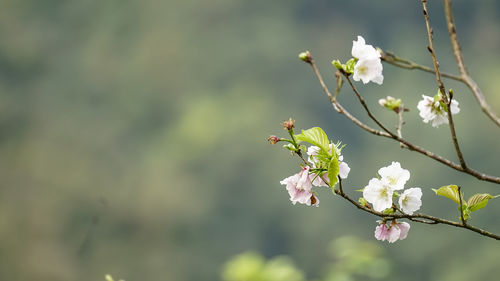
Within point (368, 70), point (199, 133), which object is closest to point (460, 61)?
point (368, 70)

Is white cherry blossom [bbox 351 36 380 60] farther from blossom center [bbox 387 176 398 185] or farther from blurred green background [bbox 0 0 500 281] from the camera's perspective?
blurred green background [bbox 0 0 500 281]

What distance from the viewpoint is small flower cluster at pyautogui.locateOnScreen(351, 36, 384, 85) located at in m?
0.58

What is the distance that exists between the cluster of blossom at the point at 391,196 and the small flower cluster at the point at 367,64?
94 mm

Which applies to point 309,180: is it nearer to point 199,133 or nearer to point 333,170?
point 333,170

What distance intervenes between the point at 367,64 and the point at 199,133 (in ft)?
39.9

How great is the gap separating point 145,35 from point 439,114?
49.5 feet

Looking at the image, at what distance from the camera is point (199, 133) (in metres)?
12.7

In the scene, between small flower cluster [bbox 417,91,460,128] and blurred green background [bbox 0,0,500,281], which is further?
blurred green background [bbox 0,0,500,281]

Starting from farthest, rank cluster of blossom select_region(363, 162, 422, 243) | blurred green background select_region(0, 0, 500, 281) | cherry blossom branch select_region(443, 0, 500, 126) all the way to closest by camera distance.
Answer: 1. blurred green background select_region(0, 0, 500, 281)
2. cluster of blossom select_region(363, 162, 422, 243)
3. cherry blossom branch select_region(443, 0, 500, 126)

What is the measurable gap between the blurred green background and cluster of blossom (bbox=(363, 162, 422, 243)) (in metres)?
7.70

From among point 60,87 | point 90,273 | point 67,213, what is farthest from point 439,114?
point 60,87

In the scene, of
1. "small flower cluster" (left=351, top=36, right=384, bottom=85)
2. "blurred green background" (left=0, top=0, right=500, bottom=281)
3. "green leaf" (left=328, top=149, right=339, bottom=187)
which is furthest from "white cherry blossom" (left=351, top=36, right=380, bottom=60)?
"blurred green background" (left=0, top=0, right=500, bottom=281)

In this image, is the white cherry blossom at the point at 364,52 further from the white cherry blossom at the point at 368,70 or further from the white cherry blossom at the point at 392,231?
→ the white cherry blossom at the point at 392,231

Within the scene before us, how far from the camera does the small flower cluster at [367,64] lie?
578mm
